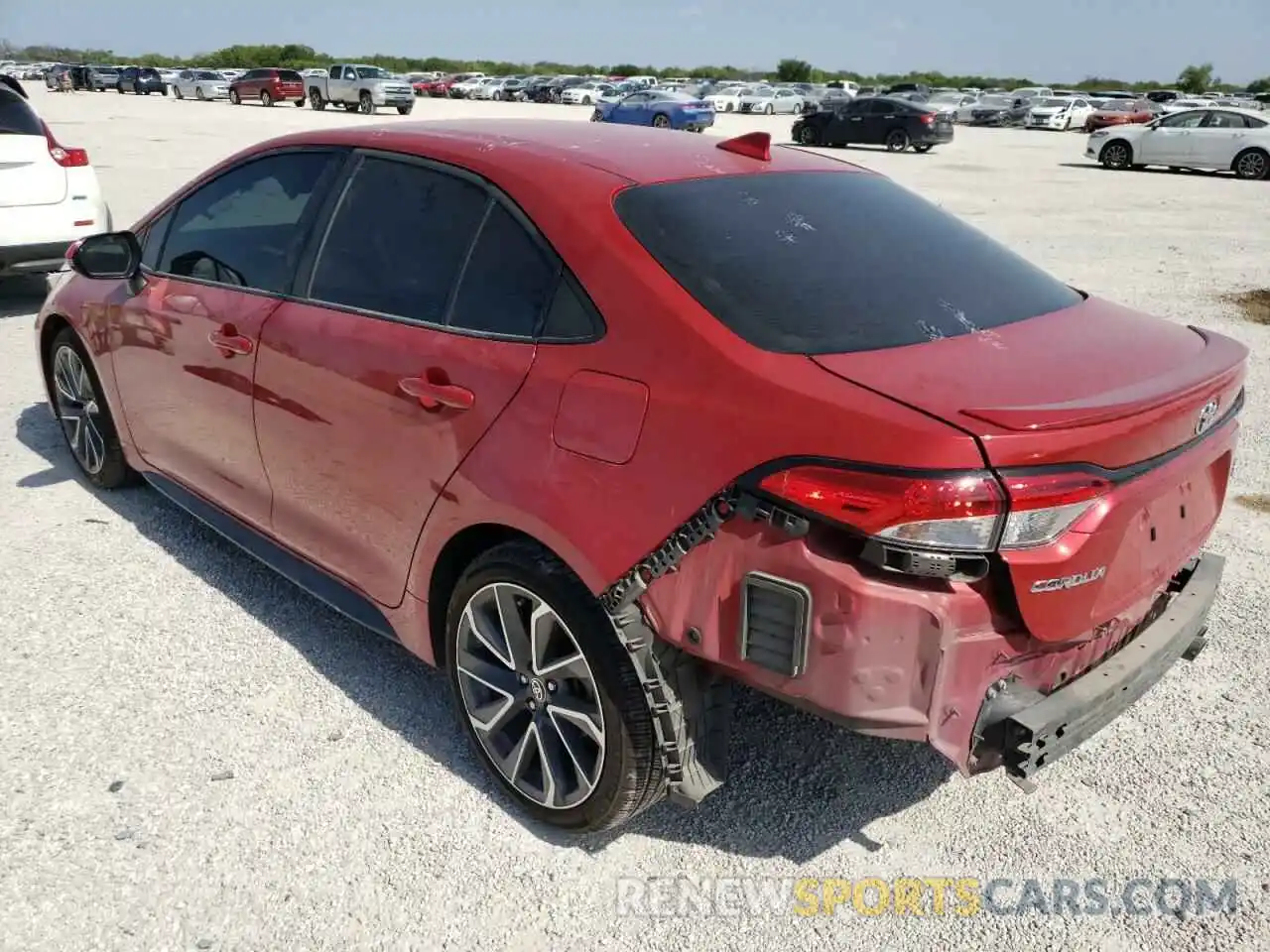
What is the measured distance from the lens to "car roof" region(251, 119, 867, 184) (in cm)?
285

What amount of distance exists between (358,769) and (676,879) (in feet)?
3.28

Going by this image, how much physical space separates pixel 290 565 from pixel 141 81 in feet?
204

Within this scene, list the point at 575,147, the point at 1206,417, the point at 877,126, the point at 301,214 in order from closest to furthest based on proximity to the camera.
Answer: the point at 1206,417, the point at 575,147, the point at 301,214, the point at 877,126

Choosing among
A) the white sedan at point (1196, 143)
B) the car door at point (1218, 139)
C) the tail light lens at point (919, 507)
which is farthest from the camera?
the car door at point (1218, 139)

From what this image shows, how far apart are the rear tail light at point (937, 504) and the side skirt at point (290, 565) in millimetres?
1637

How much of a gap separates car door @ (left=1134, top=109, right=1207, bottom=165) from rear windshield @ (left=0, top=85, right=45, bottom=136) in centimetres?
2314

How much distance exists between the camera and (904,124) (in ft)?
93.5

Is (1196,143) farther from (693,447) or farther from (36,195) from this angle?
(693,447)

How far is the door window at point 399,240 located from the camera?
2875 millimetres

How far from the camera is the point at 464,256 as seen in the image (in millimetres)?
2836

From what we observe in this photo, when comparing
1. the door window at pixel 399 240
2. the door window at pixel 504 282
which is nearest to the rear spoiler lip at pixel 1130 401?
the door window at pixel 504 282

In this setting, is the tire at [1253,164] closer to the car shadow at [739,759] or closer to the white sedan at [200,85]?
the car shadow at [739,759]

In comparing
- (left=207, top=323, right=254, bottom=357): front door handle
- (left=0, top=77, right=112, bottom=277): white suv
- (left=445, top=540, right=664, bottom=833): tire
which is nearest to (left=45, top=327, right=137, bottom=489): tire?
(left=207, top=323, right=254, bottom=357): front door handle

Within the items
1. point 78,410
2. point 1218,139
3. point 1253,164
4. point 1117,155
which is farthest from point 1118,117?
point 78,410
